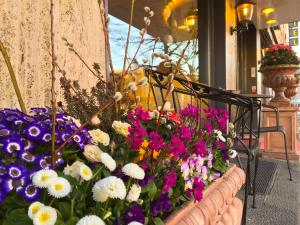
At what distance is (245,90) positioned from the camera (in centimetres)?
658

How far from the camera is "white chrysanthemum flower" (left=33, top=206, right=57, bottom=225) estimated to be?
43 cm

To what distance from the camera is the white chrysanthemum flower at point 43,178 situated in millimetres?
464

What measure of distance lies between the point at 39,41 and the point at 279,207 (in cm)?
183

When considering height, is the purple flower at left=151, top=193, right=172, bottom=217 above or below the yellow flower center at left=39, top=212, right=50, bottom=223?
below

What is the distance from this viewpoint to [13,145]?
537mm

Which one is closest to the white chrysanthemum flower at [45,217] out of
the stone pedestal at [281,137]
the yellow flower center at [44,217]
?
the yellow flower center at [44,217]

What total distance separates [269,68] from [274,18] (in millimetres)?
2448

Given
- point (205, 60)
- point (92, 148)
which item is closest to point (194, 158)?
point (92, 148)

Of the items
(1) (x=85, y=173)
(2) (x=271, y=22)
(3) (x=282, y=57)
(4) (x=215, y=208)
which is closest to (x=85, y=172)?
(1) (x=85, y=173)

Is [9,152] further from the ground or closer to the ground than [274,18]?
closer to the ground

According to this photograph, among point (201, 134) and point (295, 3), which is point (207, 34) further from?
point (201, 134)

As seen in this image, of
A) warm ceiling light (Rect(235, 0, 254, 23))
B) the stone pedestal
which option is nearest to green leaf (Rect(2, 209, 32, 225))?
warm ceiling light (Rect(235, 0, 254, 23))

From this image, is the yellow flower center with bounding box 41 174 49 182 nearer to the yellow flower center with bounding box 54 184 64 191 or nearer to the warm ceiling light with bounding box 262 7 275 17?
the yellow flower center with bounding box 54 184 64 191

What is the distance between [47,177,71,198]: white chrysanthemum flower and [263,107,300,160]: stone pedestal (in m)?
3.93
